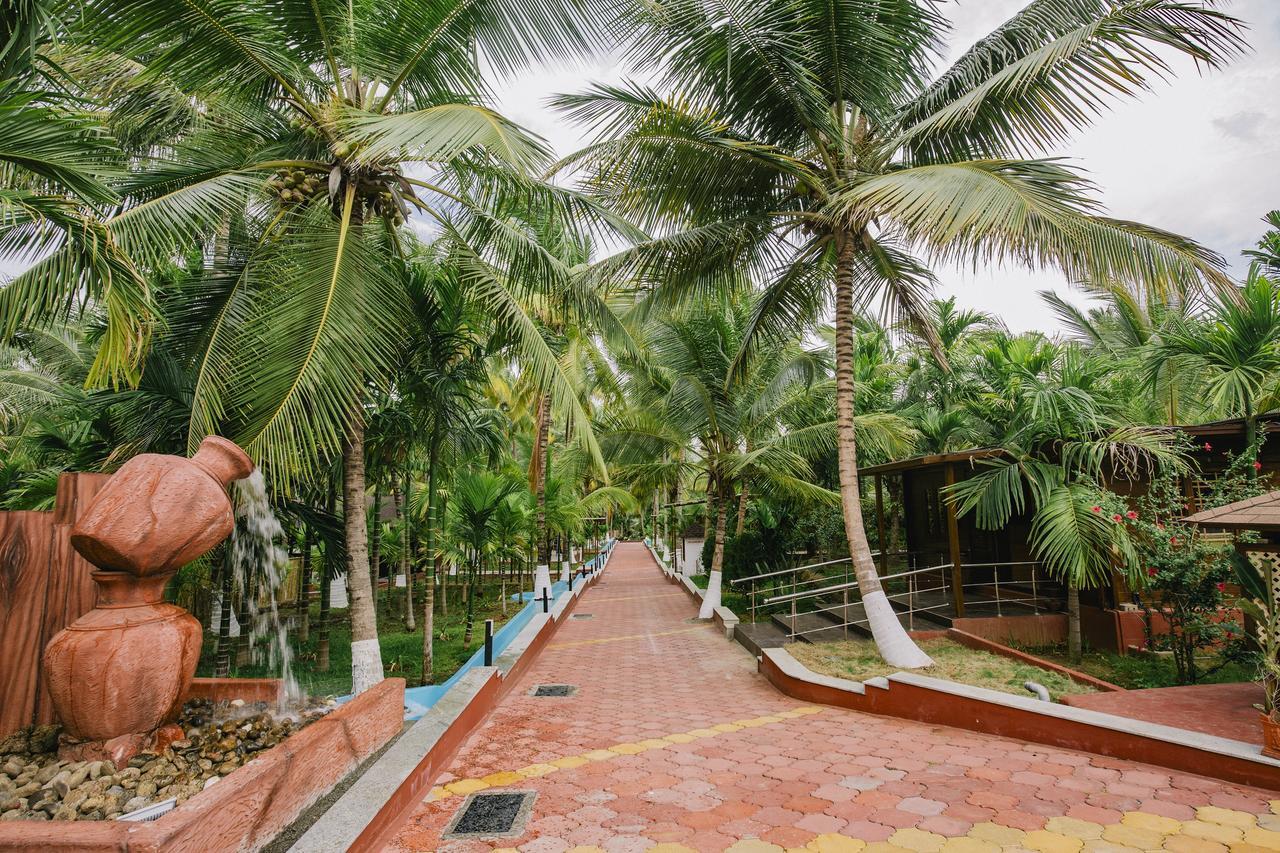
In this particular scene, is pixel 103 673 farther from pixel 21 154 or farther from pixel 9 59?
pixel 9 59

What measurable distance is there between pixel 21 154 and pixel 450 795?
4248 millimetres

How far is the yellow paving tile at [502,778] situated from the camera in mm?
4395

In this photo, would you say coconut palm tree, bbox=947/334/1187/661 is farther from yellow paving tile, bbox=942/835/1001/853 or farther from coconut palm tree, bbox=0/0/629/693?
coconut palm tree, bbox=0/0/629/693

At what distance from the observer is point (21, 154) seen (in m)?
2.67

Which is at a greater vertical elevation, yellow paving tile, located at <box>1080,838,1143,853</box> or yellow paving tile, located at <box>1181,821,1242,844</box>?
yellow paving tile, located at <box>1181,821,1242,844</box>

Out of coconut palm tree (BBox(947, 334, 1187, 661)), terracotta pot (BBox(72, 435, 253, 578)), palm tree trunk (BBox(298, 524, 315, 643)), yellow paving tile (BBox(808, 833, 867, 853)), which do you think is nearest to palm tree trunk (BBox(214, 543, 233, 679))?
palm tree trunk (BBox(298, 524, 315, 643))

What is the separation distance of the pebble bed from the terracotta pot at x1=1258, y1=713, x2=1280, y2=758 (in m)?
6.09

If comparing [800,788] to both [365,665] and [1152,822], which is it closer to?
[1152,822]

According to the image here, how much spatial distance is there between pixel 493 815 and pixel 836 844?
2.05 meters

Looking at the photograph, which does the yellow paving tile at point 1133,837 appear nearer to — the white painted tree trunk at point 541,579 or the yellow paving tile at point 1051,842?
the yellow paving tile at point 1051,842

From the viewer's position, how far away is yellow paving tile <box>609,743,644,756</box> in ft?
16.3

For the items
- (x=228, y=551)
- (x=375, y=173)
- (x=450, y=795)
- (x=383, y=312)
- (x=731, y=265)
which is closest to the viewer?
(x=450, y=795)

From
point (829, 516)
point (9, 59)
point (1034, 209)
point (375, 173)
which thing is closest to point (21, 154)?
point (9, 59)

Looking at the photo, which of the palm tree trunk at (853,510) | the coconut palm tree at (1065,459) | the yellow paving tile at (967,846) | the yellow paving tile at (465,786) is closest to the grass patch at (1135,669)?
the coconut palm tree at (1065,459)
